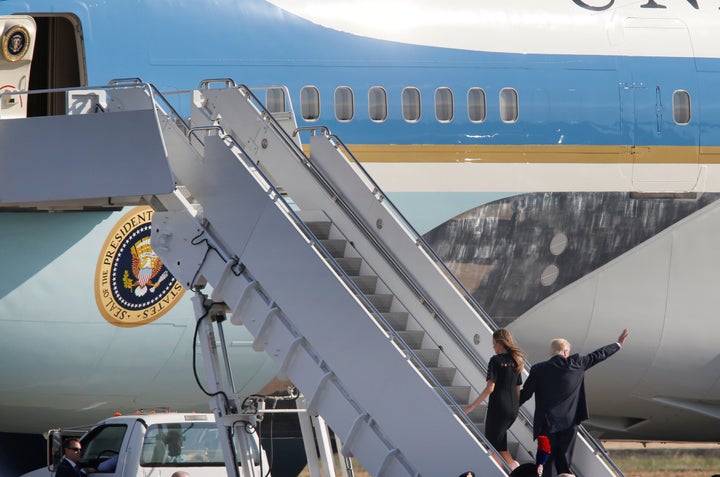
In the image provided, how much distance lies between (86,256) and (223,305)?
2.31 meters

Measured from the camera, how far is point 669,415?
45.6ft

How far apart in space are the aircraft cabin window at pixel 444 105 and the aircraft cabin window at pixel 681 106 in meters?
2.39

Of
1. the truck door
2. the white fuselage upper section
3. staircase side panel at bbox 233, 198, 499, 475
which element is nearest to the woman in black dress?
staircase side panel at bbox 233, 198, 499, 475

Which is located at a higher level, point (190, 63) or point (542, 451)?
point (190, 63)

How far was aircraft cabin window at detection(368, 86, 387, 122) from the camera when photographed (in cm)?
1258

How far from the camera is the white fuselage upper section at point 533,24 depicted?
42.3 feet

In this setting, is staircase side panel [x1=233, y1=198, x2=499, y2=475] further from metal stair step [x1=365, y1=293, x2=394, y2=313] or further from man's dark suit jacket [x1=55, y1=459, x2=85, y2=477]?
man's dark suit jacket [x1=55, y1=459, x2=85, y2=477]

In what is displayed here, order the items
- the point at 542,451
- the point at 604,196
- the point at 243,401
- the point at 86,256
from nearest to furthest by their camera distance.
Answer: the point at 542,451 → the point at 243,401 → the point at 86,256 → the point at 604,196

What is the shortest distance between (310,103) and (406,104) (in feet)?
3.10

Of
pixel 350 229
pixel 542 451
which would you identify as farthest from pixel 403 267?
pixel 542 451

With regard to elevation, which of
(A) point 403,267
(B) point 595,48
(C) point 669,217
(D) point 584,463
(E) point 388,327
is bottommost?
(D) point 584,463

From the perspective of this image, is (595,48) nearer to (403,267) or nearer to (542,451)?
(403,267)

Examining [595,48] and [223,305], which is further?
[595,48]

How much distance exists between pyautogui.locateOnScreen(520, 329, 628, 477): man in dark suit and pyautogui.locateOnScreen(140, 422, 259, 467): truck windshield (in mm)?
3672
